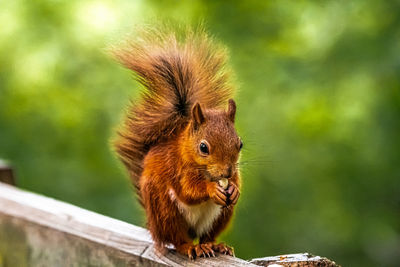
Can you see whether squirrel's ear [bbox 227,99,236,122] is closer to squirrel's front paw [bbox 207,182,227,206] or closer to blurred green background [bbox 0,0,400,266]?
squirrel's front paw [bbox 207,182,227,206]

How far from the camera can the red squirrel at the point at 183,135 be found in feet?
5.88

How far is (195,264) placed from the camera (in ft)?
5.92

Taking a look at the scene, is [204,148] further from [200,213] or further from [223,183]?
[200,213]

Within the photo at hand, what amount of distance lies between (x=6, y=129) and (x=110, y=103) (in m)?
0.58

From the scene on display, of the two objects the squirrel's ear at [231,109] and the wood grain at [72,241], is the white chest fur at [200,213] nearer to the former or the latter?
the wood grain at [72,241]

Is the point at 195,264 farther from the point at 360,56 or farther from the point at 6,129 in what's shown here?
the point at 6,129

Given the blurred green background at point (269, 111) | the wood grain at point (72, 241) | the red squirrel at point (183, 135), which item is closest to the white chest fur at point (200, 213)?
the red squirrel at point (183, 135)

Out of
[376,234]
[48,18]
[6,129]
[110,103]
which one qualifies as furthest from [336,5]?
[6,129]

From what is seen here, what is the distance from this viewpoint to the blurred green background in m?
3.09

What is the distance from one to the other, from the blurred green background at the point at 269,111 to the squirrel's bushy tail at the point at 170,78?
0.96m

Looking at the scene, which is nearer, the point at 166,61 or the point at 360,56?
the point at 166,61

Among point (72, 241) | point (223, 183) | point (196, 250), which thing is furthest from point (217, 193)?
point (72, 241)

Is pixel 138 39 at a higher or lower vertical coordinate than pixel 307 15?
lower

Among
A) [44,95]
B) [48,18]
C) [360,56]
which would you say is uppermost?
[360,56]
